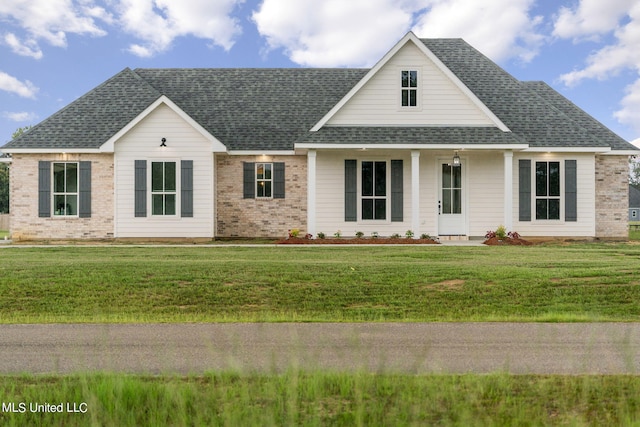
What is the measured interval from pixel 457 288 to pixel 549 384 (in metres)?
5.56

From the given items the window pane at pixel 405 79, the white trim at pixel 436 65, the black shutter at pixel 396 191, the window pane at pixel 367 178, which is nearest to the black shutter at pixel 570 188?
the white trim at pixel 436 65

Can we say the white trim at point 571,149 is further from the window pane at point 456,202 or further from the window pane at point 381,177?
the window pane at point 381,177

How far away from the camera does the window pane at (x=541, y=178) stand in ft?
65.5

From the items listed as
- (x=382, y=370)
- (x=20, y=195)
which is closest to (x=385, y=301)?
(x=382, y=370)

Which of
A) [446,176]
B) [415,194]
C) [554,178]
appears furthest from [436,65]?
[554,178]

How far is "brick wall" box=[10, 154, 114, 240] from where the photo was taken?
64.4 ft

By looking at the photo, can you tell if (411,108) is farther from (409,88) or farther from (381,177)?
(381,177)

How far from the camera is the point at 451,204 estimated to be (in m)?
20.2

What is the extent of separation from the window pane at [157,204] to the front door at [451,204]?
10.1 m

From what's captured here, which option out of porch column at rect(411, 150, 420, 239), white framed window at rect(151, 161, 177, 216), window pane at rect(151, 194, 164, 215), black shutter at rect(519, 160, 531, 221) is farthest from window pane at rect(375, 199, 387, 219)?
window pane at rect(151, 194, 164, 215)

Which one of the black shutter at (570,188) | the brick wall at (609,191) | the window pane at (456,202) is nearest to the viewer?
the black shutter at (570,188)

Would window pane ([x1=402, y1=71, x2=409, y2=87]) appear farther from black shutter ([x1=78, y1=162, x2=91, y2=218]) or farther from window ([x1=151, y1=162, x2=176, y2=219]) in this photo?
black shutter ([x1=78, y1=162, x2=91, y2=218])

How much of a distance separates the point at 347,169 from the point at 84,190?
9.58m

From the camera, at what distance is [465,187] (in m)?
20.0
